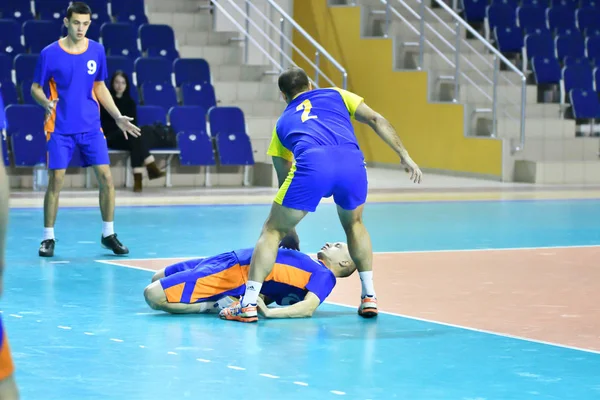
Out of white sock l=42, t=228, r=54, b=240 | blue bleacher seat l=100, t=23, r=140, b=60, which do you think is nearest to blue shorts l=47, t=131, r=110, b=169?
white sock l=42, t=228, r=54, b=240

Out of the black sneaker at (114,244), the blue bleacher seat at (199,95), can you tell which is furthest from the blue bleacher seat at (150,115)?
the black sneaker at (114,244)

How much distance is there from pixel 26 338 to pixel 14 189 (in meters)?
9.84

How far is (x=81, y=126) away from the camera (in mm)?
9484

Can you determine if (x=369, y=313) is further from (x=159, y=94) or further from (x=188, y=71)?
(x=188, y=71)

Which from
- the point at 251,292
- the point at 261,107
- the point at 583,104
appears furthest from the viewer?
the point at 583,104

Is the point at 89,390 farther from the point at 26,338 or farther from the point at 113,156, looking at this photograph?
the point at 113,156

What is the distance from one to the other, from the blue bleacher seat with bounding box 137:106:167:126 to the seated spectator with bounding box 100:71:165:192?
343 mm

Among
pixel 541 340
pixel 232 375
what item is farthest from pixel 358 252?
pixel 232 375

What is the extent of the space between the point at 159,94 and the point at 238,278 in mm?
10311

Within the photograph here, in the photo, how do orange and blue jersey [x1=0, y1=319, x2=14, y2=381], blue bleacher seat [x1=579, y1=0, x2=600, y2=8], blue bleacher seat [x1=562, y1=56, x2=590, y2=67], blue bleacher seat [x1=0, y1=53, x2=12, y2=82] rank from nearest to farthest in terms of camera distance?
orange and blue jersey [x1=0, y1=319, x2=14, y2=381]
blue bleacher seat [x1=0, y1=53, x2=12, y2=82]
blue bleacher seat [x1=562, y1=56, x2=590, y2=67]
blue bleacher seat [x1=579, y1=0, x2=600, y2=8]

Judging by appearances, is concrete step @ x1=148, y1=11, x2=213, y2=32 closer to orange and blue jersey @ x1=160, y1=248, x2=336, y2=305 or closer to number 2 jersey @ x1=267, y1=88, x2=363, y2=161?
number 2 jersey @ x1=267, y1=88, x2=363, y2=161

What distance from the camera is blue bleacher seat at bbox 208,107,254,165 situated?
16703mm

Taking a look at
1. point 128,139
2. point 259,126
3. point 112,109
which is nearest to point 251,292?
point 112,109

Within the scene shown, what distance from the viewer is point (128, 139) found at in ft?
50.4
